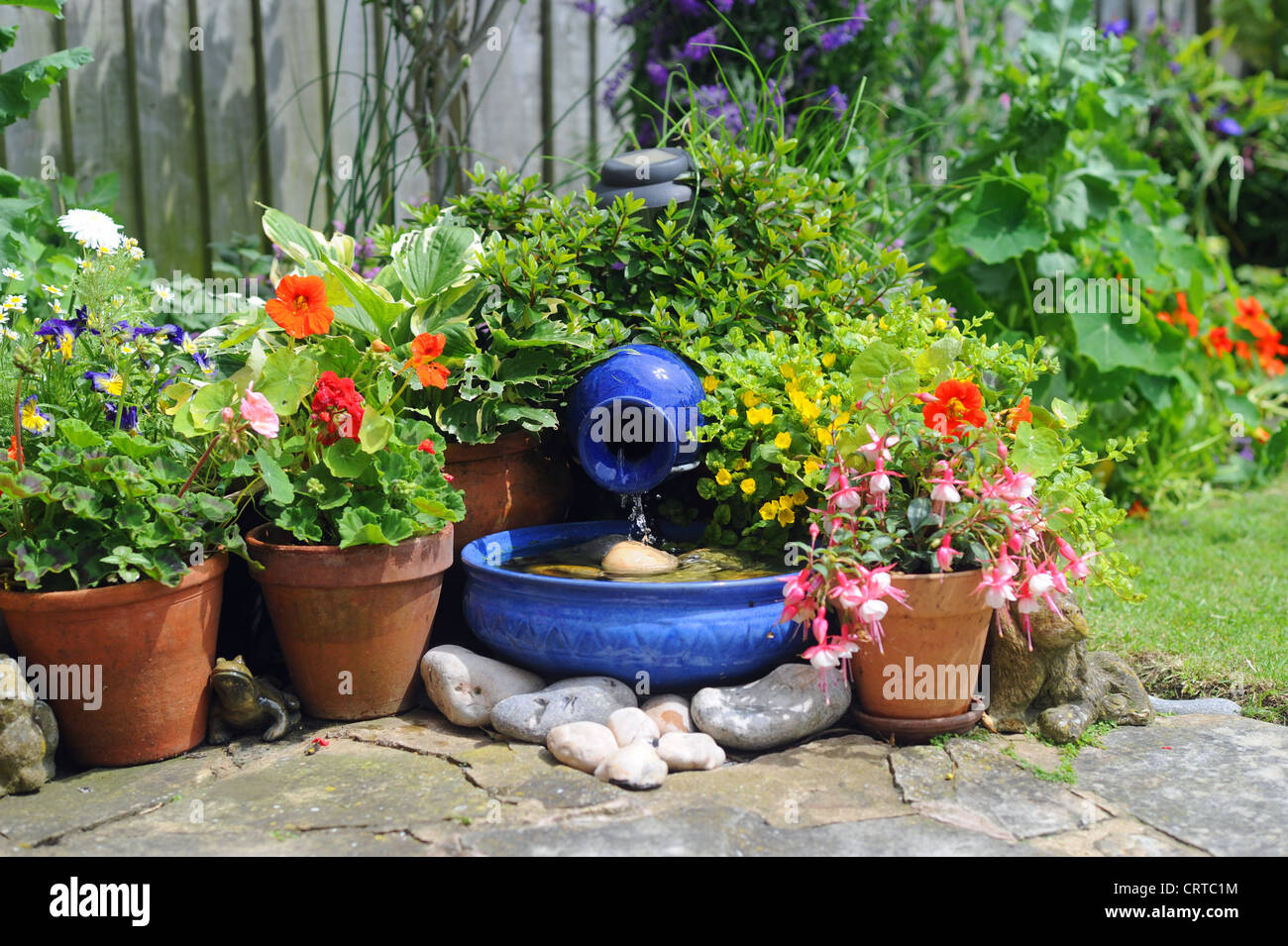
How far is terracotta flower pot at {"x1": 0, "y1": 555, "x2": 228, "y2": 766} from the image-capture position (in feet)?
7.23

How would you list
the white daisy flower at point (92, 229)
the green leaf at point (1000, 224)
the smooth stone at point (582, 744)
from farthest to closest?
the green leaf at point (1000, 224), the white daisy flower at point (92, 229), the smooth stone at point (582, 744)

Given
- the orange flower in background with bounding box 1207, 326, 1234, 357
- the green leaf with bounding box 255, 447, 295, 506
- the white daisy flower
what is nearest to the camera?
the green leaf with bounding box 255, 447, 295, 506

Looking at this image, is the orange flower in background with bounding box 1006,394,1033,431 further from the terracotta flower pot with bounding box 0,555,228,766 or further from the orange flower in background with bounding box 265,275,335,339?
the terracotta flower pot with bounding box 0,555,228,766

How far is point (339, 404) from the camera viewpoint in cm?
239

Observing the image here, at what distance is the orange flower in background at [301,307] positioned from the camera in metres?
2.39

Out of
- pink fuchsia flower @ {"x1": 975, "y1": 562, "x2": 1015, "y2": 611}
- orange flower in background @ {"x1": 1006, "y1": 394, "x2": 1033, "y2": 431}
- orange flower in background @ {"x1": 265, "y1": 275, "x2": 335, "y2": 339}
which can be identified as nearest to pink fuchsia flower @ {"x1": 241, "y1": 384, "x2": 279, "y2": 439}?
orange flower in background @ {"x1": 265, "y1": 275, "x2": 335, "y2": 339}

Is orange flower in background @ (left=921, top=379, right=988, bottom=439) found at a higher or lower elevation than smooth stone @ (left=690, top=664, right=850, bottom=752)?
higher

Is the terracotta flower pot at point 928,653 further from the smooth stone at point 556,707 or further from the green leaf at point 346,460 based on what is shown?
the green leaf at point 346,460

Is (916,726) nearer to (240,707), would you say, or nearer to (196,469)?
(240,707)

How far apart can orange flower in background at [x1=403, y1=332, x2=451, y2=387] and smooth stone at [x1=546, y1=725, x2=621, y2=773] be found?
2.60ft

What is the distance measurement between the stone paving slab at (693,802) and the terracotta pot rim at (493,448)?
721mm

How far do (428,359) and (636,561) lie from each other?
68 cm

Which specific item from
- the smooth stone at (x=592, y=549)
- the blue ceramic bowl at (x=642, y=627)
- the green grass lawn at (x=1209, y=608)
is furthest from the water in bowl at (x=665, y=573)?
the green grass lawn at (x=1209, y=608)
